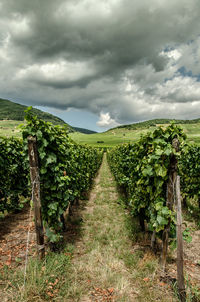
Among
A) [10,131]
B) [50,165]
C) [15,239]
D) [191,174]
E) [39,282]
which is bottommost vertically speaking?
[15,239]

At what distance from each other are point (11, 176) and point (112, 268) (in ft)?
19.7

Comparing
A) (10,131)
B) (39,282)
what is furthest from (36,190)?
(10,131)

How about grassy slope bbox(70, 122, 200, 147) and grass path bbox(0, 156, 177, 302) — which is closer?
grass path bbox(0, 156, 177, 302)

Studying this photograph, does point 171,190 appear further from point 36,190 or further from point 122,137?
point 122,137

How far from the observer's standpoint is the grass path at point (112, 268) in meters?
3.11

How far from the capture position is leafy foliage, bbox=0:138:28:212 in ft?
21.5

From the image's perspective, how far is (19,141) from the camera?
8.49m

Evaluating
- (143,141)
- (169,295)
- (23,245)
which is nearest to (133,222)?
(169,295)

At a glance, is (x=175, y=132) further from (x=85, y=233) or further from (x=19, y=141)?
(x=19, y=141)

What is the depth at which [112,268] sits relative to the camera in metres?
3.80

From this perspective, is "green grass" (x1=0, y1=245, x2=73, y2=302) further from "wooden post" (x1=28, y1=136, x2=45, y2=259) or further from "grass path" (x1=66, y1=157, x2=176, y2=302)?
"wooden post" (x1=28, y1=136, x2=45, y2=259)

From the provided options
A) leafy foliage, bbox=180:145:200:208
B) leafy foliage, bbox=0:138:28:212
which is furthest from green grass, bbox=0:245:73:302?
leafy foliage, bbox=180:145:200:208

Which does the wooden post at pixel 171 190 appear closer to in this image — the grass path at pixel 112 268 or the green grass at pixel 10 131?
the grass path at pixel 112 268

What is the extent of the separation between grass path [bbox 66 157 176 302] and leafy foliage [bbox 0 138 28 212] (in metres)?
3.56
